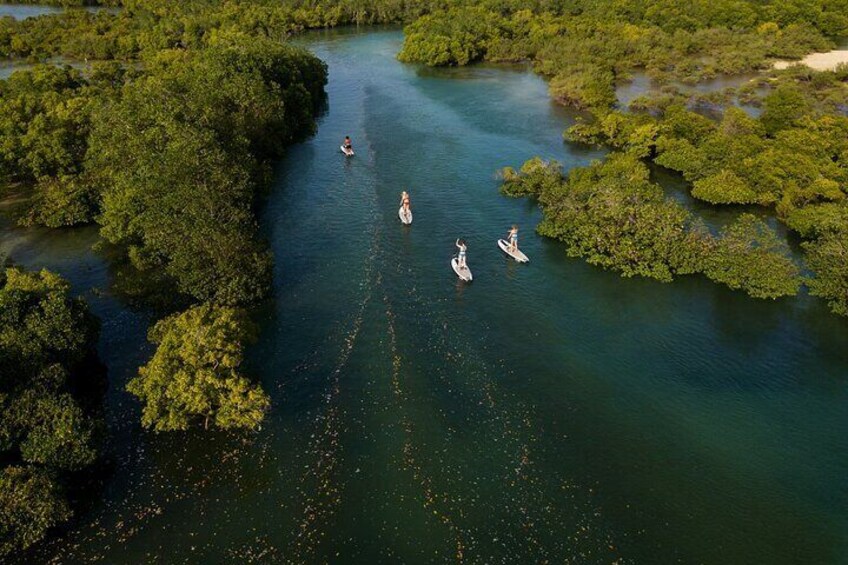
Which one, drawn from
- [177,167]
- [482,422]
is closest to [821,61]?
[482,422]

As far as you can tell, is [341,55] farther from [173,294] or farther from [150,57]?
[173,294]

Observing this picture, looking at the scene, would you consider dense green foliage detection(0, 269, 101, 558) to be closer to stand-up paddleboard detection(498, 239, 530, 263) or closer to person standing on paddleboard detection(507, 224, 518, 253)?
person standing on paddleboard detection(507, 224, 518, 253)

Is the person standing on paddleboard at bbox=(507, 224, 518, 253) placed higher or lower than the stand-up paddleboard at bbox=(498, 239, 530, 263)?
higher

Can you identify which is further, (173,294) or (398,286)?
(398,286)

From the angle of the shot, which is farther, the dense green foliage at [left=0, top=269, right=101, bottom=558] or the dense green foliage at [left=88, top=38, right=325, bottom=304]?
the dense green foliage at [left=88, top=38, right=325, bottom=304]

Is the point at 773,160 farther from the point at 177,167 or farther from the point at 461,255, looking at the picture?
the point at 177,167

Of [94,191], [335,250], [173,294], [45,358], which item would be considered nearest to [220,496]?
[45,358]

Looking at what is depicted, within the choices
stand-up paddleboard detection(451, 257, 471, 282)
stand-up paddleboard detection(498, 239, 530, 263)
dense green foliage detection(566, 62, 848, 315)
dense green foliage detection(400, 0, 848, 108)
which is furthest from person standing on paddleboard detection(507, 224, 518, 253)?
dense green foliage detection(400, 0, 848, 108)
